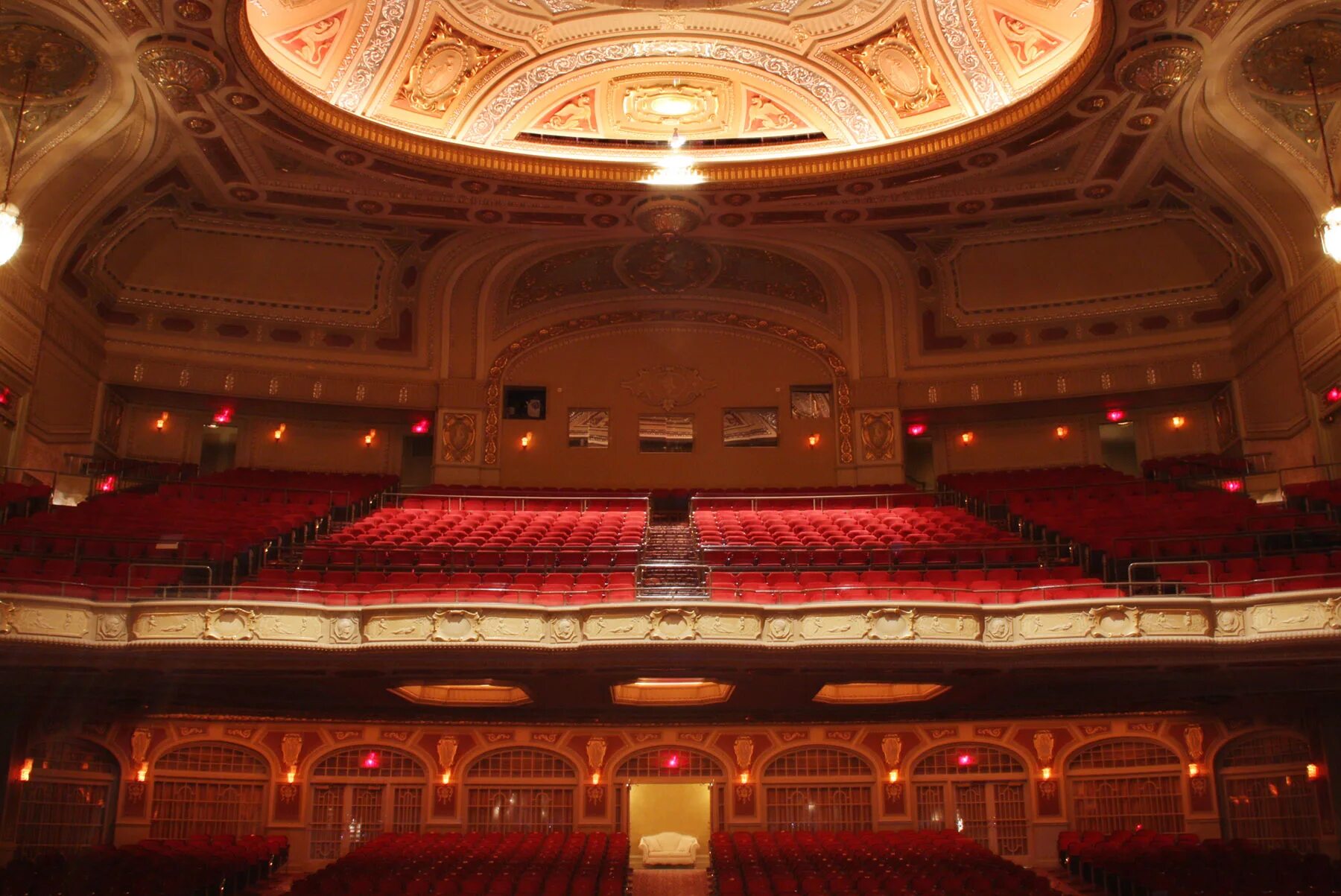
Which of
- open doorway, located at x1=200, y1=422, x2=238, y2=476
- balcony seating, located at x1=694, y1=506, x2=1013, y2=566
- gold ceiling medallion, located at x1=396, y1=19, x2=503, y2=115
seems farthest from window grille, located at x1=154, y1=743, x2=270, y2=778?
gold ceiling medallion, located at x1=396, y1=19, x2=503, y2=115

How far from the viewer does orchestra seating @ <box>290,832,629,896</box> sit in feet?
27.1

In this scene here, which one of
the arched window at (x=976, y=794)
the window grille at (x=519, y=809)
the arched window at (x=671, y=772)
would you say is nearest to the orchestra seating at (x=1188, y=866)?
the arched window at (x=976, y=794)

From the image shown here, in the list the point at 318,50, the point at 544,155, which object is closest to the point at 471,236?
the point at 544,155

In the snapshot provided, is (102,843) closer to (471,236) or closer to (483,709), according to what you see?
(483,709)

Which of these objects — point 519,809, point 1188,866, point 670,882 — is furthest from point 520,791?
point 1188,866

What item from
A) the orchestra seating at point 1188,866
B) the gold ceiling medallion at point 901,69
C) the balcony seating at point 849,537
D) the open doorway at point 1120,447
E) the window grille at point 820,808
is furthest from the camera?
the open doorway at point 1120,447

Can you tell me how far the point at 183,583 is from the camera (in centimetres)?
945

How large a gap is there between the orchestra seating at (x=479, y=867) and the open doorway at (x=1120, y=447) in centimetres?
1015

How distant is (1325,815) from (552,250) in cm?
1147

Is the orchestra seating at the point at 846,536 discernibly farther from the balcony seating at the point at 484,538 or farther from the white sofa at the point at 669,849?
the white sofa at the point at 669,849

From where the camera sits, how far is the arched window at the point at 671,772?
12.7 metres

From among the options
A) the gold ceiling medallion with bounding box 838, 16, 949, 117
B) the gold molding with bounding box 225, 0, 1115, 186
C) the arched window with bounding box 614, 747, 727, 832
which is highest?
the gold ceiling medallion with bounding box 838, 16, 949, 117

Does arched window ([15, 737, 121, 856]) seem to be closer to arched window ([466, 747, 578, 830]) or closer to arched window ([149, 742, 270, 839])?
arched window ([149, 742, 270, 839])

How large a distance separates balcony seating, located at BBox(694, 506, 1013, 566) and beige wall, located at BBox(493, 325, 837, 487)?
1821 mm
